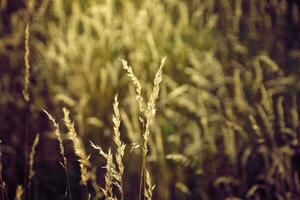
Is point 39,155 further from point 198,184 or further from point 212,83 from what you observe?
point 212,83

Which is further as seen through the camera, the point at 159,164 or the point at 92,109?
the point at 92,109

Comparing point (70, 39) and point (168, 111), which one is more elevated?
point (70, 39)

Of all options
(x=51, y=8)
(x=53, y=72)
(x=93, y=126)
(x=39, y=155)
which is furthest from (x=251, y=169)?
(x=51, y=8)

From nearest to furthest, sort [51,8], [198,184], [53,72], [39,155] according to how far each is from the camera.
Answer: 1. [198,184]
2. [39,155]
3. [53,72]
4. [51,8]

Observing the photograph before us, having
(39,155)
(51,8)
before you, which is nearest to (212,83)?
(39,155)

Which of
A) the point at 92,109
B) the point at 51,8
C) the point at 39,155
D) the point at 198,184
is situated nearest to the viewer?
the point at 198,184

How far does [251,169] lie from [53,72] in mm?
1406

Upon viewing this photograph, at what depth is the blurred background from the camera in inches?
87.9

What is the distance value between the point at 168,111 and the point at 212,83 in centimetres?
35

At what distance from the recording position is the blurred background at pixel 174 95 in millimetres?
2232

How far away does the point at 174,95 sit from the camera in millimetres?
2504

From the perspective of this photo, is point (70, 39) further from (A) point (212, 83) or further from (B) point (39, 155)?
(A) point (212, 83)

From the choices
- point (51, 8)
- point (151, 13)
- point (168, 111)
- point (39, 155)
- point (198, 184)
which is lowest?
point (198, 184)

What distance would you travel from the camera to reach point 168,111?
105 inches
